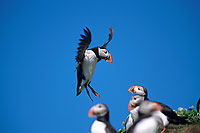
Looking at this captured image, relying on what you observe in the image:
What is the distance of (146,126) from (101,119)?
55cm

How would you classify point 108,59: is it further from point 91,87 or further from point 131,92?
point 131,92

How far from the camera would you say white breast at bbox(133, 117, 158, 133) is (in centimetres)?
247

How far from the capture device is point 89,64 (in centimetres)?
479

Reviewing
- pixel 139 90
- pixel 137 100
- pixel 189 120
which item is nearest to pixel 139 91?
pixel 139 90

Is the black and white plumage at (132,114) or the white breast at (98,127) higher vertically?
the black and white plumage at (132,114)

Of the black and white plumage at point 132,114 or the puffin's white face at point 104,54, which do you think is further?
the puffin's white face at point 104,54

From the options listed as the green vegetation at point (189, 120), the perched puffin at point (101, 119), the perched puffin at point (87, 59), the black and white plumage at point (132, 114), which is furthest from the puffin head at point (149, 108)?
the perched puffin at point (87, 59)

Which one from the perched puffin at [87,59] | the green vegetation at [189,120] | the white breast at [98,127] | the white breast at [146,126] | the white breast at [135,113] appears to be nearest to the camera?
the white breast at [146,126]

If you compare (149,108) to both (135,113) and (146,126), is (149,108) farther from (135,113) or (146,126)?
(135,113)

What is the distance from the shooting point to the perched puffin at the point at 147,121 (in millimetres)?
2473

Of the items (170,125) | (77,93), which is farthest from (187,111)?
(77,93)

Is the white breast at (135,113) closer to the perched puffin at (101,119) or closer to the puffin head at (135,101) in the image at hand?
the puffin head at (135,101)

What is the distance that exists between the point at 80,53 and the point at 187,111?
2150mm

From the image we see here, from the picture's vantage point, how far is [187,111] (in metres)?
4.41
